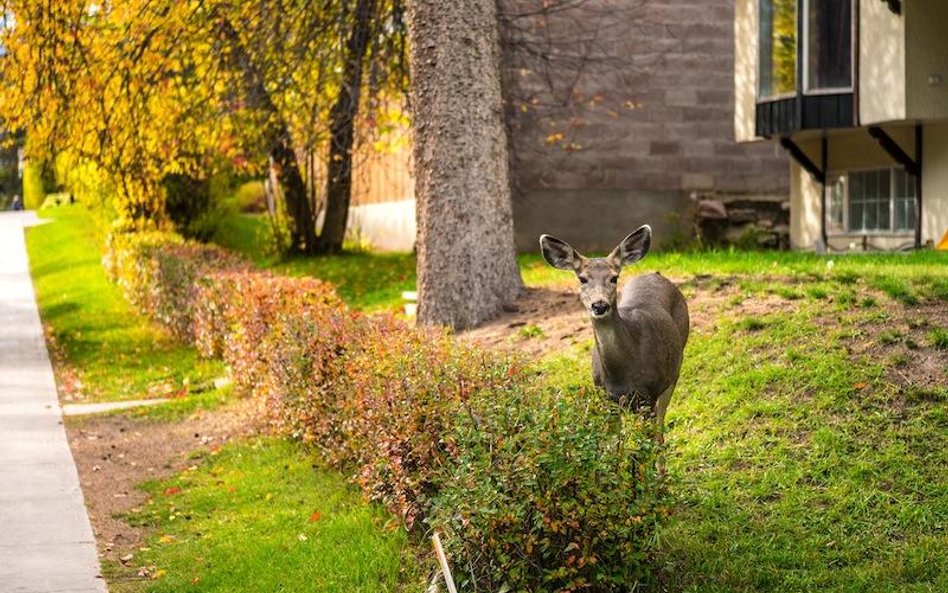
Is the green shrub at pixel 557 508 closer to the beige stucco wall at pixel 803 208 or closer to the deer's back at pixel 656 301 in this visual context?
the deer's back at pixel 656 301

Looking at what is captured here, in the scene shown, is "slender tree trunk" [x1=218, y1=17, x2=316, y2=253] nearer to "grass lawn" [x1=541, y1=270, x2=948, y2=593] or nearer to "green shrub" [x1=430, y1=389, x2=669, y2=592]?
"grass lawn" [x1=541, y1=270, x2=948, y2=593]

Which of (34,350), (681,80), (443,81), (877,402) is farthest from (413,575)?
(681,80)

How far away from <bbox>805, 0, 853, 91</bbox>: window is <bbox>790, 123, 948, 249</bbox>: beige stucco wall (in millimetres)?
982

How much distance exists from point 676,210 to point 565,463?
2053cm

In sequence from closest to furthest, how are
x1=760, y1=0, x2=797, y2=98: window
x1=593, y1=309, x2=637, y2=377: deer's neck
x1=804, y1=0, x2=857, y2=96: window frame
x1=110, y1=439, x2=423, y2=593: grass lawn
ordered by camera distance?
x1=593, y1=309, x2=637, y2=377: deer's neck → x1=110, y1=439, x2=423, y2=593: grass lawn → x1=804, y1=0, x2=857, y2=96: window frame → x1=760, y1=0, x2=797, y2=98: window

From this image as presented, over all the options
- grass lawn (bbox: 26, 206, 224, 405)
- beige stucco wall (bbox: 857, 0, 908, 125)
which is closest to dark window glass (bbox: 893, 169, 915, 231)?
beige stucco wall (bbox: 857, 0, 908, 125)

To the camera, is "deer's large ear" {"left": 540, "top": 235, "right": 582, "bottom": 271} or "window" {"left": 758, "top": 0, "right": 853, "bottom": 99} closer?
"deer's large ear" {"left": 540, "top": 235, "right": 582, "bottom": 271}

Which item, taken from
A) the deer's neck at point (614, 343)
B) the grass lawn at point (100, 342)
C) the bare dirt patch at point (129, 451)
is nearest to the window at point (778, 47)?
the grass lawn at point (100, 342)

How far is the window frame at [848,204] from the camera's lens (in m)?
22.5

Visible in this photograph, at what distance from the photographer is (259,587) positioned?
8.38 m

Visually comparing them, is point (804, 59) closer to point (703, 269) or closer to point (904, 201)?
point (904, 201)

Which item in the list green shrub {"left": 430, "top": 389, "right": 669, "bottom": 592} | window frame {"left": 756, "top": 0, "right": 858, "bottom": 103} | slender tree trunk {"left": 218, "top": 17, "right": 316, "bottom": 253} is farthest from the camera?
window frame {"left": 756, "top": 0, "right": 858, "bottom": 103}

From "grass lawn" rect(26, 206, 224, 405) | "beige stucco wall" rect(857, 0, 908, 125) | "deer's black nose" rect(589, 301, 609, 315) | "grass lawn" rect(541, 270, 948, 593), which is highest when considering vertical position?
"beige stucco wall" rect(857, 0, 908, 125)

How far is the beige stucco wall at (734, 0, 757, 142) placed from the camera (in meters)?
24.7
